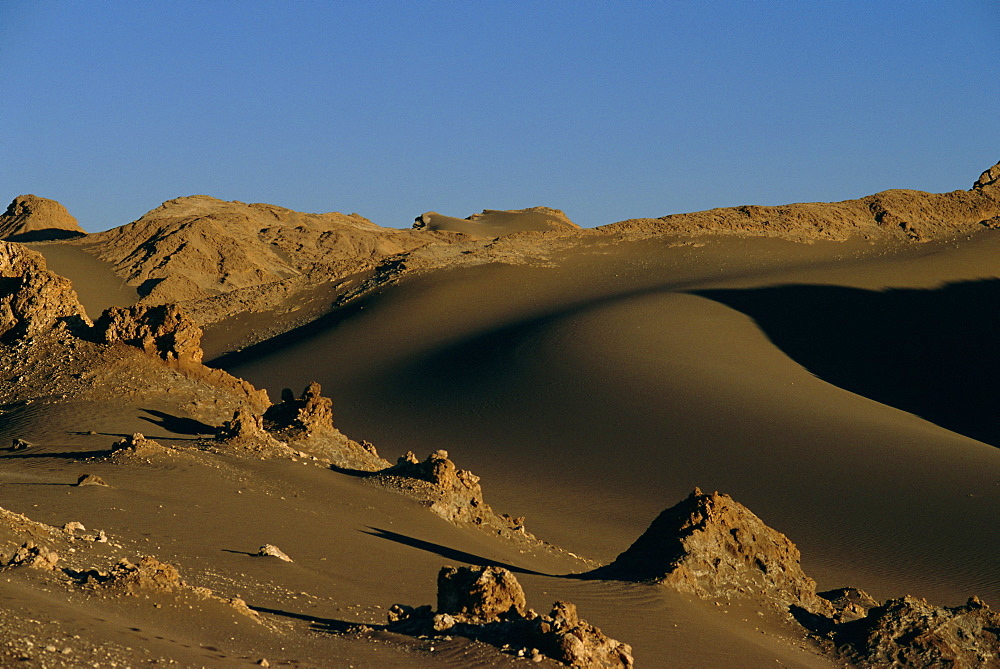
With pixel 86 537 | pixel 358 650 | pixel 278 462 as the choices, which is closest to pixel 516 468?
pixel 278 462

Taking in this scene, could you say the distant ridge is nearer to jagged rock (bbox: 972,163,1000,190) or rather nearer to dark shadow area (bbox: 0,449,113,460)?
jagged rock (bbox: 972,163,1000,190)

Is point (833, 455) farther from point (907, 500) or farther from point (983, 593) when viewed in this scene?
point (983, 593)

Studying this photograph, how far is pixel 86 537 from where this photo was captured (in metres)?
11.3

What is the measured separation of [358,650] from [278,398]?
2718 centimetres

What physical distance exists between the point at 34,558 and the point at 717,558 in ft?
26.0

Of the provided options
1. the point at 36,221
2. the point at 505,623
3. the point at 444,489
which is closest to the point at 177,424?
the point at 444,489

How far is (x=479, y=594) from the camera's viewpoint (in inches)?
388

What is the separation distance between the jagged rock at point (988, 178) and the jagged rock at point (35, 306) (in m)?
48.8

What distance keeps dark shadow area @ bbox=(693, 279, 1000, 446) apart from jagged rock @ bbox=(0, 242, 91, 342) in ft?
71.7

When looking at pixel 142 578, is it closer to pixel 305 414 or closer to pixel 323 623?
pixel 323 623

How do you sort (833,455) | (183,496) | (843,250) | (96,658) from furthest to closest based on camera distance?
(843,250)
(833,455)
(183,496)
(96,658)

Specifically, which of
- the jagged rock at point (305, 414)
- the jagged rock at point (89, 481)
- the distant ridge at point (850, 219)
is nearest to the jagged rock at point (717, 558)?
the jagged rock at point (89, 481)

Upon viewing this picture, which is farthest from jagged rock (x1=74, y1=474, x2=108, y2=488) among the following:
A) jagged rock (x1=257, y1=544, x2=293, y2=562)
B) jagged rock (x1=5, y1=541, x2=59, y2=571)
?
jagged rock (x1=5, y1=541, x2=59, y2=571)

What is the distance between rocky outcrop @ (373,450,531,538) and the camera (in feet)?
56.7
